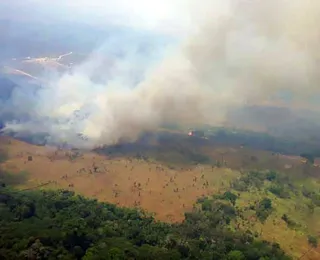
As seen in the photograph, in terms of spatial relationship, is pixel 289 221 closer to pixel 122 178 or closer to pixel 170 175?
pixel 170 175

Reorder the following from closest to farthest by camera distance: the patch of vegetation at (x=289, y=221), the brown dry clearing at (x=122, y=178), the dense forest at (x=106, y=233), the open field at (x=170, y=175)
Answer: the dense forest at (x=106, y=233), the patch of vegetation at (x=289, y=221), the open field at (x=170, y=175), the brown dry clearing at (x=122, y=178)

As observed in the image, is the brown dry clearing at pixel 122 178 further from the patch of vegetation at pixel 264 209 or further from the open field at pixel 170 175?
the patch of vegetation at pixel 264 209

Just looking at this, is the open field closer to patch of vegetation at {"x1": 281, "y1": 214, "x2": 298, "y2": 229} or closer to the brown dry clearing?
the brown dry clearing

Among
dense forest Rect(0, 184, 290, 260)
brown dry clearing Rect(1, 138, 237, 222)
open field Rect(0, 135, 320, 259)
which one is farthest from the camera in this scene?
brown dry clearing Rect(1, 138, 237, 222)

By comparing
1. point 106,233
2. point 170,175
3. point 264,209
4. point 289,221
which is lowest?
point 289,221

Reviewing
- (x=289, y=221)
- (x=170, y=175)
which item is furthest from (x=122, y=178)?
(x=289, y=221)

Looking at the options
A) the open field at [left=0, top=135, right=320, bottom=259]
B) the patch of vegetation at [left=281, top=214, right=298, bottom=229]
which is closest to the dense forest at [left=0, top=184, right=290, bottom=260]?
the open field at [left=0, top=135, right=320, bottom=259]

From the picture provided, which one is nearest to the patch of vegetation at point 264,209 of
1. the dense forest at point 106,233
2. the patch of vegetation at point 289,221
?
the patch of vegetation at point 289,221

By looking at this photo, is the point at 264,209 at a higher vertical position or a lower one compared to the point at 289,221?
higher
